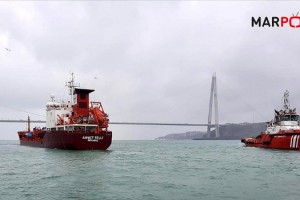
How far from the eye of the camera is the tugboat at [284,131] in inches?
2158

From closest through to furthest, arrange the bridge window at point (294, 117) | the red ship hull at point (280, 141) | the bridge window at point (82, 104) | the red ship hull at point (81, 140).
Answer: the red ship hull at point (81, 140) < the red ship hull at point (280, 141) < the bridge window at point (82, 104) < the bridge window at point (294, 117)

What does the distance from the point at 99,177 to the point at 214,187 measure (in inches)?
351

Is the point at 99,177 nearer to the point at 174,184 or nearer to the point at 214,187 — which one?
the point at 174,184

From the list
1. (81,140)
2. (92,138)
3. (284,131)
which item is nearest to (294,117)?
(284,131)

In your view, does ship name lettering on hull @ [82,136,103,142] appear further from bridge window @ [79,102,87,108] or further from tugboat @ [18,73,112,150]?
bridge window @ [79,102,87,108]

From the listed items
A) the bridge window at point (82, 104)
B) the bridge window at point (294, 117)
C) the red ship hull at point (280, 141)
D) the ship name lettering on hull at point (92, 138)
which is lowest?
the red ship hull at point (280, 141)

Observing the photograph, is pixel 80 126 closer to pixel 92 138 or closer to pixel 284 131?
pixel 92 138

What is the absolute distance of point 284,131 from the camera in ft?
185

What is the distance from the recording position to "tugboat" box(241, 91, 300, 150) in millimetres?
54812

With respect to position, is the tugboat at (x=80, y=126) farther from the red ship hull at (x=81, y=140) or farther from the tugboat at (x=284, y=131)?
the tugboat at (x=284, y=131)

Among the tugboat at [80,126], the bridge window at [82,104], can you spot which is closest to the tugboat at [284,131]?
the tugboat at [80,126]

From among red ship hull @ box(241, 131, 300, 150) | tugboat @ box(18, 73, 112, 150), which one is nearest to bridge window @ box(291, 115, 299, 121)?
red ship hull @ box(241, 131, 300, 150)

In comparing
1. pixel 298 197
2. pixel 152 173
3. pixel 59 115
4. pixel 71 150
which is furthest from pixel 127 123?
pixel 298 197

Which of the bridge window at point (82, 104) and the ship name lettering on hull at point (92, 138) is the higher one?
the bridge window at point (82, 104)
